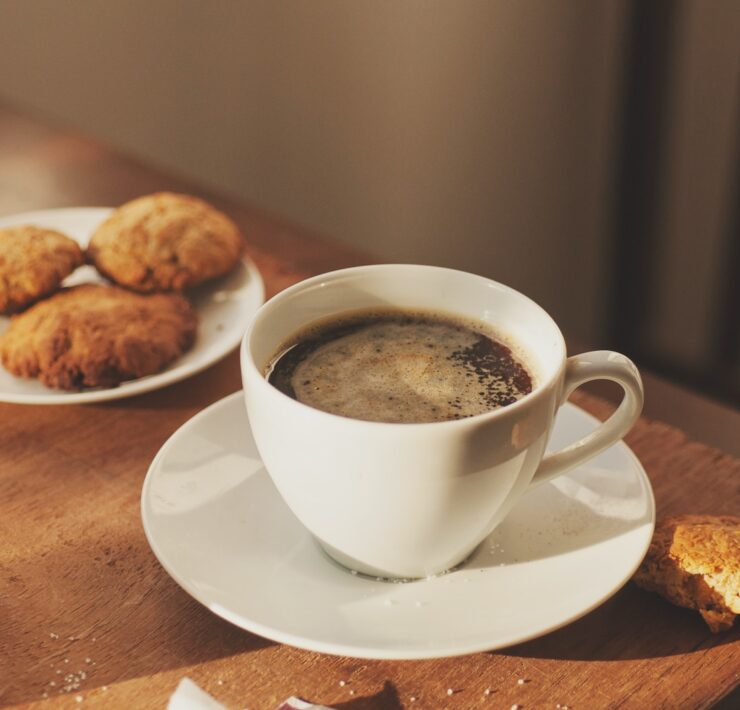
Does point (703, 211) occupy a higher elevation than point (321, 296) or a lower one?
lower

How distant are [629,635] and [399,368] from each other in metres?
0.27

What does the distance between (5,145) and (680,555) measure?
1304 millimetres

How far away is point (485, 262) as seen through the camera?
10.2 ft

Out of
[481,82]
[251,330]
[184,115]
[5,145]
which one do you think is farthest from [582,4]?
[251,330]

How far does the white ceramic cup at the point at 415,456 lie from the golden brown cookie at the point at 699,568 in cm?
9

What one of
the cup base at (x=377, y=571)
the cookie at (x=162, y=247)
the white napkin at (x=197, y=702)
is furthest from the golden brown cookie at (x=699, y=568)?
the cookie at (x=162, y=247)

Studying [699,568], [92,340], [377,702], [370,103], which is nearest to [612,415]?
[699,568]

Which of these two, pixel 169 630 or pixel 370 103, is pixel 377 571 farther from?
pixel 370 103

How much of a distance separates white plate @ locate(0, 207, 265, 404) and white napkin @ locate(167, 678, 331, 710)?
39 centimetres

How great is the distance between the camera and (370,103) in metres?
2.79

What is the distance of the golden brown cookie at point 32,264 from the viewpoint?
3.59 ft

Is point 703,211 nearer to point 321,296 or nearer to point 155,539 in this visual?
point 321,296

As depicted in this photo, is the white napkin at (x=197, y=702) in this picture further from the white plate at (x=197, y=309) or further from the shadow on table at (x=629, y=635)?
the white plate at (x=197, y=309)

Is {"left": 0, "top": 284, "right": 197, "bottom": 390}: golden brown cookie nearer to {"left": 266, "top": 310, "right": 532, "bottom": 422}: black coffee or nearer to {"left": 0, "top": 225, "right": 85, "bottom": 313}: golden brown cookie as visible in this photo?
{"left": 0, "top": 225, "right": 85, "bottom": 313}: golden brown cookie
